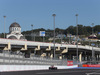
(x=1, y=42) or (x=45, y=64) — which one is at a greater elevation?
(x=1, y=42)

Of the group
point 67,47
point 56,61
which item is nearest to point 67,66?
point 56,61

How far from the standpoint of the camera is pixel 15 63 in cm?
4297

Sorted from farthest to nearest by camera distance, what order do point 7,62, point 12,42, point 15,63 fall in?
1. point 12,42
2. point 15,63
3. point 7,62

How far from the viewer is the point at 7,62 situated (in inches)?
1581

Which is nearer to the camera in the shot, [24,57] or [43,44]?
[24,57]


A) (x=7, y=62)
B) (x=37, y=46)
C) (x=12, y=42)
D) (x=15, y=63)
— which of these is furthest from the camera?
(x=37, y=46)

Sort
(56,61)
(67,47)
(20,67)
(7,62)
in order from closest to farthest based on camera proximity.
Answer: (7,62) → (20,67) → (56,61) → (67,47)

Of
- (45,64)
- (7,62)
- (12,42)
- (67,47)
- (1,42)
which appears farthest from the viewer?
(67,47)

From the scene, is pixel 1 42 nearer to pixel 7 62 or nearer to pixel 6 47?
pixel 6 47

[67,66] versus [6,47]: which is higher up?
[6,47]

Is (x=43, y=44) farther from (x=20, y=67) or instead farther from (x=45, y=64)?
(x=20, y=67)

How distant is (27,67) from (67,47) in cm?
6716

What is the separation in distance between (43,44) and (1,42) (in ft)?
86.4

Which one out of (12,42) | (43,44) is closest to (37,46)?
(43,44)
